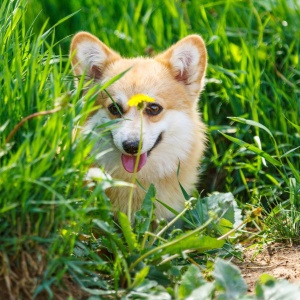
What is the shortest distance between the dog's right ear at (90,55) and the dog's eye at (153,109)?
383mm

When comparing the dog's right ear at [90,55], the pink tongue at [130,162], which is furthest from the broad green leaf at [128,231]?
the dog's right ear at [90,55]

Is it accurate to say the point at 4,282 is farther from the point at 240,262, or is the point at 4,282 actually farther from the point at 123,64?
the point at 123,64

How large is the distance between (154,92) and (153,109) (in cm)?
9

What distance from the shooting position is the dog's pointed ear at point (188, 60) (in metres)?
4.09

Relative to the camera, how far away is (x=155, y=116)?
3.94 m

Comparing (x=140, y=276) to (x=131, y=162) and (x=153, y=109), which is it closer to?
(x=131, y=162)

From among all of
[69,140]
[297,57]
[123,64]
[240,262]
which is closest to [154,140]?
[123,64]

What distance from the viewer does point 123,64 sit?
4.06 metres

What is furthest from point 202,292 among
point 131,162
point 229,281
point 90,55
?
point 90,55

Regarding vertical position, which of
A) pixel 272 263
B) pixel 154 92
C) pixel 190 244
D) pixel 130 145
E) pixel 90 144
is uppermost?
pixel 90 144

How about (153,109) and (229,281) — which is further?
(153,109)

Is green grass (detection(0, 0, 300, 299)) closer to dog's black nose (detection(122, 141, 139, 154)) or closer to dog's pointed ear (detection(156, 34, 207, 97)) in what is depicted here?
dog's black nose (detection(122, 141, 139, 154))

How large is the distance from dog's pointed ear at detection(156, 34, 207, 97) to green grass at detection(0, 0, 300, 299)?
0.41 m

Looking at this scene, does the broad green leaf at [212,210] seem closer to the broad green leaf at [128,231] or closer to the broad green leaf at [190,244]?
the broad green leaf at [190,244]
